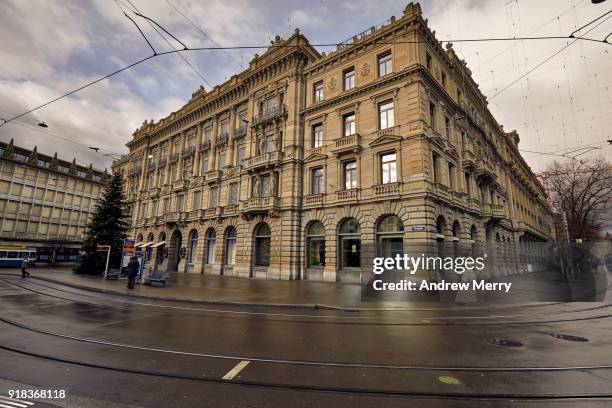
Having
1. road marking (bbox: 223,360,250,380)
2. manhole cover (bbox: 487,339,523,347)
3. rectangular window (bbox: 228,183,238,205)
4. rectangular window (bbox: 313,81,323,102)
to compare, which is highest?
rectangular window (bbox: 313,81,323,102)

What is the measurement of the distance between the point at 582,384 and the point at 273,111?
26.1 metres

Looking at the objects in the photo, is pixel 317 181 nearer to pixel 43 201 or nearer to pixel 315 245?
pixel 315 245

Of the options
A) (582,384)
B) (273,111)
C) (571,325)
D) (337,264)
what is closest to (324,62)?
(273,111)

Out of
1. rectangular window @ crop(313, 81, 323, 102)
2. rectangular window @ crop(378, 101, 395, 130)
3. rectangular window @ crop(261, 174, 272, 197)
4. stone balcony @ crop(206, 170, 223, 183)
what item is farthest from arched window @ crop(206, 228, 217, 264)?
rectangular window @ crop(378, 101, 395, 130)

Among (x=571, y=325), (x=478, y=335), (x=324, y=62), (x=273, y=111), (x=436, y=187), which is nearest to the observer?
(x=478, y=335)

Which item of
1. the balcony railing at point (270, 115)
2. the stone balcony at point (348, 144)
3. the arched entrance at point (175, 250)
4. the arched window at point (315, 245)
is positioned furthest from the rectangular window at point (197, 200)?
the stone balcony at point (348, 144)

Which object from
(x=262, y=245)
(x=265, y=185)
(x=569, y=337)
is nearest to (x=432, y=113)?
(x=265, y=185)

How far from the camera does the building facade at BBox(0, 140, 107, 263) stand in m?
50.9

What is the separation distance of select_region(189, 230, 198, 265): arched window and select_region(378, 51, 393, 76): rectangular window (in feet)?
80.8

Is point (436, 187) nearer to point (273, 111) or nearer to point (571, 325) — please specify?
point (571, 325)

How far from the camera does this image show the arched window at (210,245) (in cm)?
3023

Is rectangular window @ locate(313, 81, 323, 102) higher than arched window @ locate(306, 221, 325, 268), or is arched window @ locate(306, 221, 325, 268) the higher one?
rectangular window @ locate(313, 81, 323, 102)

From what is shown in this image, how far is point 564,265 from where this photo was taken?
2208 cm

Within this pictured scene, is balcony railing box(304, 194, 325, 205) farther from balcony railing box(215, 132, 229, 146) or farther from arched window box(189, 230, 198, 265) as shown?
arched window box(189, 230, 198, 265)
